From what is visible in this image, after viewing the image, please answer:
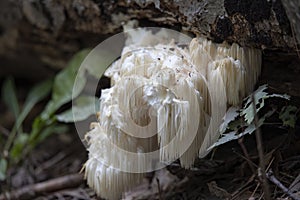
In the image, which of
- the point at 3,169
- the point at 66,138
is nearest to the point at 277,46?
the point at 3,169

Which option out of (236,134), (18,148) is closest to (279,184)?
(236,134)

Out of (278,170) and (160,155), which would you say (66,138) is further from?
(278,170)

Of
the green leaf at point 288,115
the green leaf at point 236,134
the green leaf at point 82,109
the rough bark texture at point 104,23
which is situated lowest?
the green leaf at point 82,109

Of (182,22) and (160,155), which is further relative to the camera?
(182,22)

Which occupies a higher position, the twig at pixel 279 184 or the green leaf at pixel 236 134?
the green leaf at pixel 236 134

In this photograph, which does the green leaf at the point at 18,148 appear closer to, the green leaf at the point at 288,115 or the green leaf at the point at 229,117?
the green leaf at the point at 229,117

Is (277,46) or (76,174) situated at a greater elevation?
(277,46)

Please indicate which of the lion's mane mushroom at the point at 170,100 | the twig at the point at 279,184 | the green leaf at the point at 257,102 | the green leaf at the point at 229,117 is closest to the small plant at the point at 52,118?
the lion's mane mushroom at the point at 170,100
